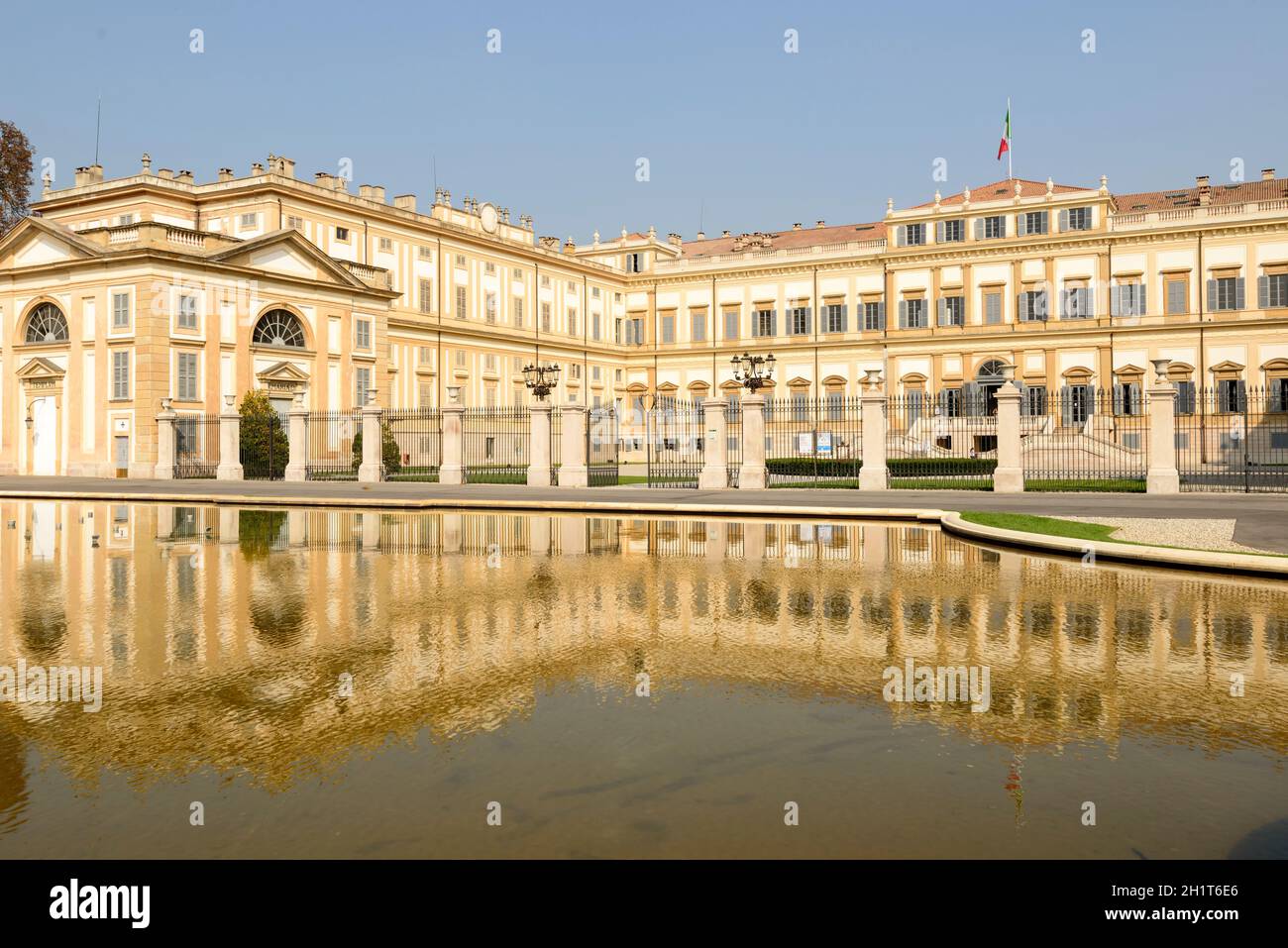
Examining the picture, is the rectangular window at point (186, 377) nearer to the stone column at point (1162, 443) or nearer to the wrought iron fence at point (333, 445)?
the wrought iron fence at point (333, 445)

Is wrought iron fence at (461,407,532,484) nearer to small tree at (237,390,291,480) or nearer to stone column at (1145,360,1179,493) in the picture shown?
small tree at (237,390,291,480)

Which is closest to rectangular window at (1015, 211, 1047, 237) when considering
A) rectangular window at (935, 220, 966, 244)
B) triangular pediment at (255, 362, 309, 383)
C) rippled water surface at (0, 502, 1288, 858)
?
rectangular window at (935, 220, 966, 244)

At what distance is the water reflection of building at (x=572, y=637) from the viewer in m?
4.99

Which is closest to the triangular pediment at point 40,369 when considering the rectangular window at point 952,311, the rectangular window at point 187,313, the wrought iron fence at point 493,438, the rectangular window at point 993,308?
the rectangular window at point 187,313

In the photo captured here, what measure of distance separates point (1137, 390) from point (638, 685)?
174 ft

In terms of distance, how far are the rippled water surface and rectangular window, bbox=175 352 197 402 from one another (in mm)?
27629

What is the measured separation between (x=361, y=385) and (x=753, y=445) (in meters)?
21.5

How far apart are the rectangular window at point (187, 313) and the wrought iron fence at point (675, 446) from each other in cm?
1625

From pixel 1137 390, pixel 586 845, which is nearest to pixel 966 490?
pixel 586 845

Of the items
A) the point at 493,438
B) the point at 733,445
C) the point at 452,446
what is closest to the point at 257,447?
the point at 452,446

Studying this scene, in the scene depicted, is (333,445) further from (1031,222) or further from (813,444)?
(1031,222)

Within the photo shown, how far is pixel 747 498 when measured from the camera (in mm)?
23469

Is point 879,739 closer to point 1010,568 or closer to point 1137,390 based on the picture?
point 1010,568

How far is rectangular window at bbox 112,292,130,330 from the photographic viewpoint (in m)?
35.2
